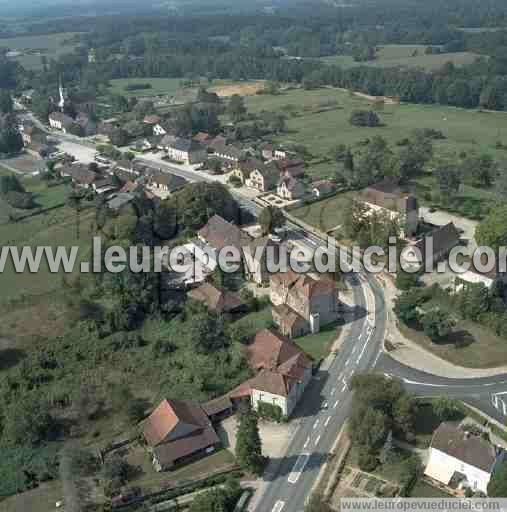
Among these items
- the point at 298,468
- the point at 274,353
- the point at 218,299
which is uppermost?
the point at 218,299

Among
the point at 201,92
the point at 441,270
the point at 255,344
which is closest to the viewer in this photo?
A: the point at 255,344

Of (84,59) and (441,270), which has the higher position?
(84,59)

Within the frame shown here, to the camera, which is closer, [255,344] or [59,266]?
[255,344]

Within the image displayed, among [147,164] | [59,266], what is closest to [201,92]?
[147,164]

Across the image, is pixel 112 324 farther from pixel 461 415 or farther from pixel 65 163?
pixel 65 163

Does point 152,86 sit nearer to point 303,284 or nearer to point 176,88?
point 176,88

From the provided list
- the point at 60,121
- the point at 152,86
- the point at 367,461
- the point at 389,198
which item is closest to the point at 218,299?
the point at 367,461

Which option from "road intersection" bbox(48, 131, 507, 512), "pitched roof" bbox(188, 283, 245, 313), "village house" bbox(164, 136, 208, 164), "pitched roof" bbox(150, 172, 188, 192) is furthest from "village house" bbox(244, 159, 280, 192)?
"road intersection" bbox(48, 131, 507, 512)
